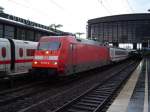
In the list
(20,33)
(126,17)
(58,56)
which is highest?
(126,17)

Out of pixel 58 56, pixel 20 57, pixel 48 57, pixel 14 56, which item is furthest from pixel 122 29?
pixel 58 56

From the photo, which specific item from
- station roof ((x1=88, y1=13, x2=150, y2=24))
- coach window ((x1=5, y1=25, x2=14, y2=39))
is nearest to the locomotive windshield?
coach window ((x1=5, y1=25, x2=14, y2=39))

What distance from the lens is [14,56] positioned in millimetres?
17906

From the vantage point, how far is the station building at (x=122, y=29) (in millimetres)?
111750

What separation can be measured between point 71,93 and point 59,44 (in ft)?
12.7

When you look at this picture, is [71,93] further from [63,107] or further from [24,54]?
[24,54]

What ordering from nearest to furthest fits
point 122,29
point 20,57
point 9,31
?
1. point 20,57
2. point 9,31
3. point 122,29

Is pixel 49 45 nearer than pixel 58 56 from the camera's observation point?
No

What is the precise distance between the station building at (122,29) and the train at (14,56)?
299 feet

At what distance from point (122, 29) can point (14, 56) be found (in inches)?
4198

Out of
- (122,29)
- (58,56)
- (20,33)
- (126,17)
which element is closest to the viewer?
(58,56)

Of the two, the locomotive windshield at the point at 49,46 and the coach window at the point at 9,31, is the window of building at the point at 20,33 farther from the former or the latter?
the locomotive windshield at the point at 49,46

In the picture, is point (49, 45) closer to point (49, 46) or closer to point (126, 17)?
point (49, 46)

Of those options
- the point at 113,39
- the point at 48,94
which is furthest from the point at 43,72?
the point at 113,39
